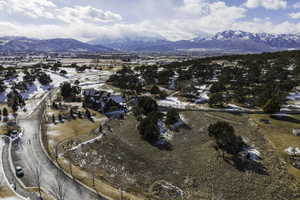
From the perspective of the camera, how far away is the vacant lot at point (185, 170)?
98.0ft

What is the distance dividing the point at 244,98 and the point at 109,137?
155 ft

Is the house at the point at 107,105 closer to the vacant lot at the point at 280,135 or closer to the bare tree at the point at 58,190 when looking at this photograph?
the bare tree at the point at 58,190

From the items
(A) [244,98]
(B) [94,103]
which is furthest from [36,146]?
(A) [244,98]

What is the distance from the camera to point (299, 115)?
56.4 m

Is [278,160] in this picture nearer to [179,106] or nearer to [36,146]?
[179,106]

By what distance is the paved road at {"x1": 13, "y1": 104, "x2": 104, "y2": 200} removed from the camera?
29.2 metres

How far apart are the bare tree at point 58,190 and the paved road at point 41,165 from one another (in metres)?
0.29

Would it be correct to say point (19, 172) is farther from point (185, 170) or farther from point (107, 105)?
point (107, 105)

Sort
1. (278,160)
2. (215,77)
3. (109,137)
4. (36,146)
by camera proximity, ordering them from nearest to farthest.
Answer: (278,160) < (36,146) < (109,137) < (215,77)

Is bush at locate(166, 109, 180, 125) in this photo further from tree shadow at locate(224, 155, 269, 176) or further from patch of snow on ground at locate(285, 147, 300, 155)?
patch of snow on ground at locate(285, 147, 300, 155)

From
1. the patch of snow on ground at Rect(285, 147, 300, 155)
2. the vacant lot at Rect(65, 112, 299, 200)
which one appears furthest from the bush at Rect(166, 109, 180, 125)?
the patch of snow on ground at Rect(285, 147, 300, 155)

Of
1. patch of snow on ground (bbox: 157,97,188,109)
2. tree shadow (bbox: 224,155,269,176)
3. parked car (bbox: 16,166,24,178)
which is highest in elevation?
patch of snow on ground (bbox: 157,97,188,109)

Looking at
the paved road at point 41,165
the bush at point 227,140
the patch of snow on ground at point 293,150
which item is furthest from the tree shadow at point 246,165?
the paved road at point 41,165

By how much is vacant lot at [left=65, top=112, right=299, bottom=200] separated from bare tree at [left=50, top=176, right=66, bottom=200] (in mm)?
4984
